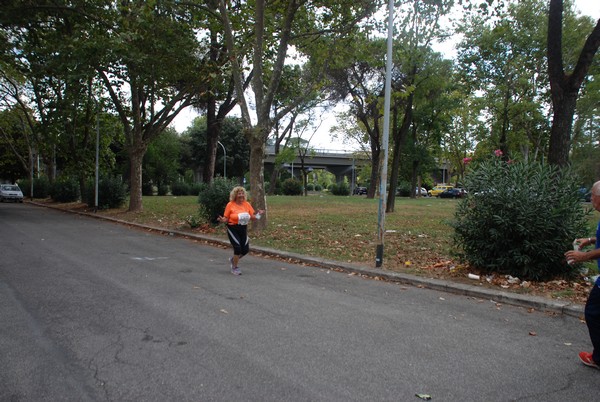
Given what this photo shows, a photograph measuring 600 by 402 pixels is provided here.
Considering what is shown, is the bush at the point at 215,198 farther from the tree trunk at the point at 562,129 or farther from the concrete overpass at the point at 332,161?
the concrete overpass at the point at 332,161

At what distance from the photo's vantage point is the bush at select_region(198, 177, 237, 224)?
1383cm

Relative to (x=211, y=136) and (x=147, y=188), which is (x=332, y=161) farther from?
(x=211, y=136)

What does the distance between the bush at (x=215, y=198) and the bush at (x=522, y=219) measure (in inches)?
327

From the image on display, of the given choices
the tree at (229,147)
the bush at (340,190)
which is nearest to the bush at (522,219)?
the tree at (229,147)

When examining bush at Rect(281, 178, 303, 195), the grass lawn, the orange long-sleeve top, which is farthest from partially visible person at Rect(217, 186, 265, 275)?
bush at Rect(281, 178, 303, 195)

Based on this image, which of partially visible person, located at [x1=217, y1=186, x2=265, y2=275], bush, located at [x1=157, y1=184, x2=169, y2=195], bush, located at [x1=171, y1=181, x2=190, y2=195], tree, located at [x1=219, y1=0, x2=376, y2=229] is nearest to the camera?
partially visible person, located at [x1=217, y1=186, x2=265, y2=275]

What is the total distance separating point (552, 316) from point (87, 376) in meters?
5.44

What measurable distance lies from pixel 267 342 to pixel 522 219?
4.67m

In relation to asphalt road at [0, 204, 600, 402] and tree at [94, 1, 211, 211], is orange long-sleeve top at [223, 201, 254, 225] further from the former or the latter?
tree at [94, 1, 211, 211]

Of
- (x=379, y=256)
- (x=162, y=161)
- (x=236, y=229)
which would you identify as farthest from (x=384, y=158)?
(x=162, y=161)

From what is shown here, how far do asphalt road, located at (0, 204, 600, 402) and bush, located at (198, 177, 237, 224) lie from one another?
6.37 metres

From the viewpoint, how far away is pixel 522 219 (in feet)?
21.8

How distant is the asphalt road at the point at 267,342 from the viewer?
3297mm

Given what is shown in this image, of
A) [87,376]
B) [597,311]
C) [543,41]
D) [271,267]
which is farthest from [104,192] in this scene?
[543,41]
